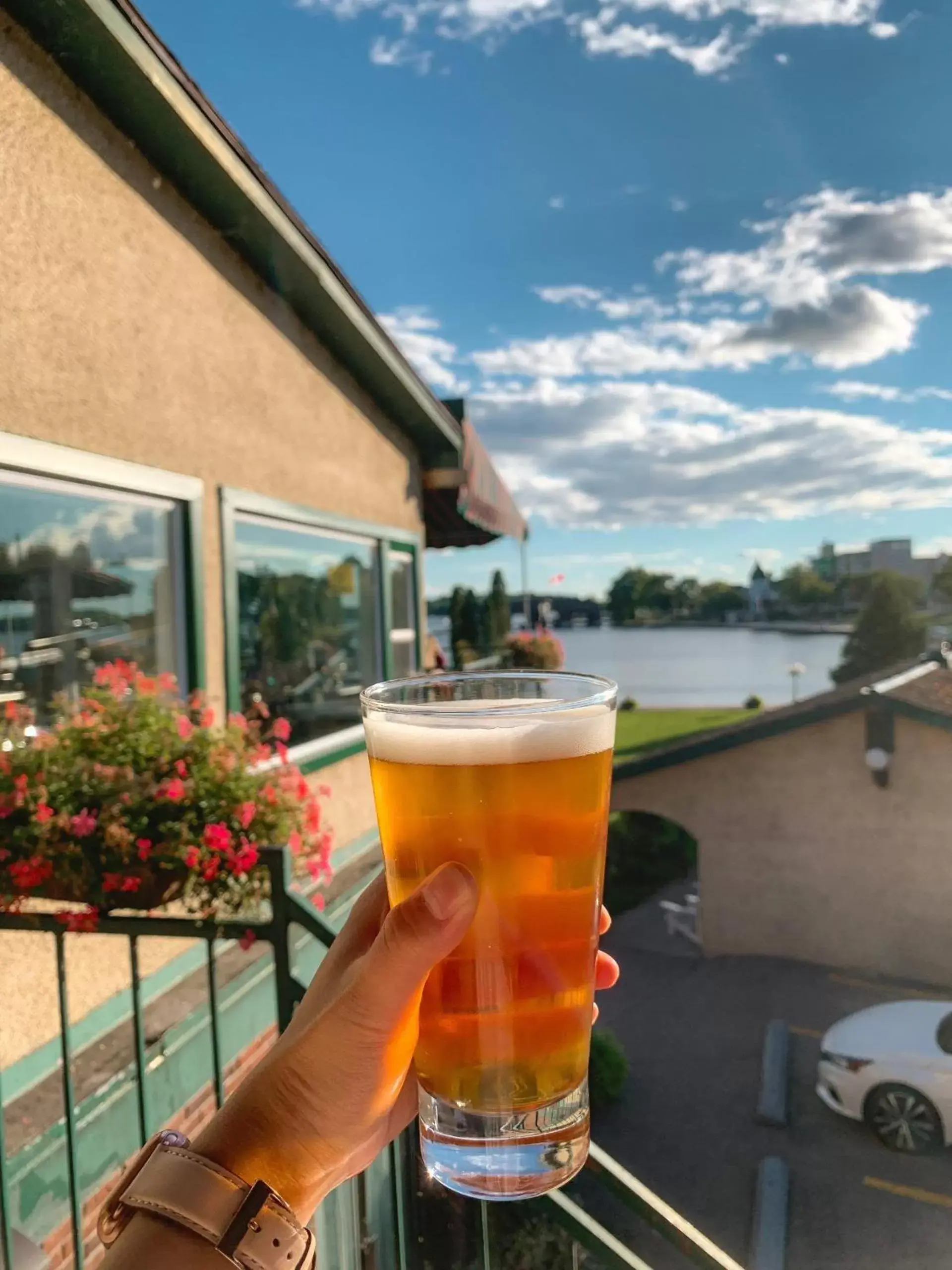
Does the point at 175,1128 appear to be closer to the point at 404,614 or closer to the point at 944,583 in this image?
the point at 404,614

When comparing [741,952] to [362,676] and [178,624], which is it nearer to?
[362,676]

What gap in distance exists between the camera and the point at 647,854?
21812mm

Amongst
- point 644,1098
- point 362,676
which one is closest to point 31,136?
point 362,676

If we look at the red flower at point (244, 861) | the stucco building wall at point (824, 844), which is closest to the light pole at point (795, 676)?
the stucco building wall at point (824, 844)

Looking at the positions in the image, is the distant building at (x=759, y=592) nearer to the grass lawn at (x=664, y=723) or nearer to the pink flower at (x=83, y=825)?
the grass lawn at (x=664, y=723)

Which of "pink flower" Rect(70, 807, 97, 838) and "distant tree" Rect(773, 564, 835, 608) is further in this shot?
"distant tree" Rect(773, 564, 835, 608)

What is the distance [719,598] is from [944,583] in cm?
493

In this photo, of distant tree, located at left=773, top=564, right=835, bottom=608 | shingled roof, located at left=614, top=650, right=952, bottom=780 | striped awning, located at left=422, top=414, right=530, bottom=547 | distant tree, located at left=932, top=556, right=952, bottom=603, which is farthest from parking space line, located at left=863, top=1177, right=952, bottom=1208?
distant tree, located at left=773, top=564, right=835, bottom=608

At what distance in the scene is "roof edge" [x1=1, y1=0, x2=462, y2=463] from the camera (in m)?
3.16

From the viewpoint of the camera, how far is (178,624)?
3.87 metres

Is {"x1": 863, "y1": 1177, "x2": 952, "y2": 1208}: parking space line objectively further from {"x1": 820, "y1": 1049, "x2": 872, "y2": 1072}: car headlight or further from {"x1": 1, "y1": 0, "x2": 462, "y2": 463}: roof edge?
{"x1": 1, "y1": 0, "x2": 462, "y2": 463}: roof edge

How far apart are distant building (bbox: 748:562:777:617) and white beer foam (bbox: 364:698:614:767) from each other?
1884 cm

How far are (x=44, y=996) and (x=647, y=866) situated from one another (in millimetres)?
20305

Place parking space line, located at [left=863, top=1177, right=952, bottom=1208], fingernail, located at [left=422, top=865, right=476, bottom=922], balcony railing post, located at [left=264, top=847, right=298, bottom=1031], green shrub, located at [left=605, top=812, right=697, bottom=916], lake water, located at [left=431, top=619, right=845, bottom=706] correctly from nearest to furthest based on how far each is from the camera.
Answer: fingernail, located at [left=422, top=865, right=476, bottom=922] < balcony railing post, located at [left=264, top=847, right=298, bottom=1031] < parking space line, located at [left=863, top=1177, right=952, bottom=1208] < lake water, located at [left=431, top=619, right=845, bottom=706] < green shrub, located at [left=605, top=812, right=697, bottom=916]
